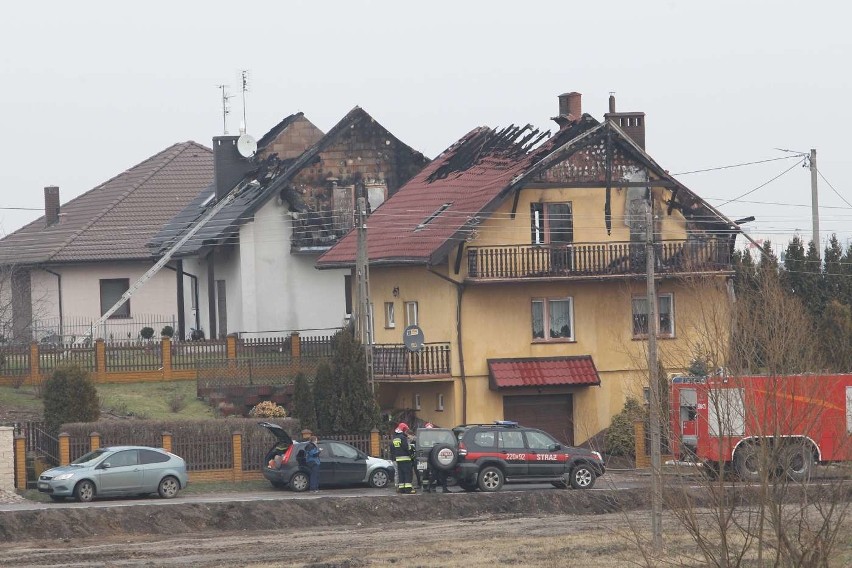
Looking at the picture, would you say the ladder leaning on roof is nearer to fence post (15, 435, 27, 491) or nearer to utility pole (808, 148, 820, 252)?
fence post (15, 435, 27, 491)

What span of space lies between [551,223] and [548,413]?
551 centimetres

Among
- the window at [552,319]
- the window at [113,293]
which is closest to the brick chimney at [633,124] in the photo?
the window at [552,319]

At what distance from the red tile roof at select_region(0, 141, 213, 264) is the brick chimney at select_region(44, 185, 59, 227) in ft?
1.52

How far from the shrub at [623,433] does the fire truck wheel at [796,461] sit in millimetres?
22638

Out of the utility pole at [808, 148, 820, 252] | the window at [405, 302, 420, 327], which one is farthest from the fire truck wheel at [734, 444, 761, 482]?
the utility pole at [808, 148, 820, 252]

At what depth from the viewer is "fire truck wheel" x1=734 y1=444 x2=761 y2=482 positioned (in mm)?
16327

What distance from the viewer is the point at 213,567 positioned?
23562 mm

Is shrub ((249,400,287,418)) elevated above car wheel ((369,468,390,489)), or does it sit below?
above

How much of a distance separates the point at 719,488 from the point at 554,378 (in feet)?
83.4

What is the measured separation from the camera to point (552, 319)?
1684 inches

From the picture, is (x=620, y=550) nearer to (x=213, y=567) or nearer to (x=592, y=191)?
(x=213, y=567)

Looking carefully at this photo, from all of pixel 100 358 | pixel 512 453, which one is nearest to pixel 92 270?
pixel 100 358

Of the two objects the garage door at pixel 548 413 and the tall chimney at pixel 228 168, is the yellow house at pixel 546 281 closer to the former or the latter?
the garage door at pixel 548 413

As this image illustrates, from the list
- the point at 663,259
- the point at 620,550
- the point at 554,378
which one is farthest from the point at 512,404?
the point at 620,550
